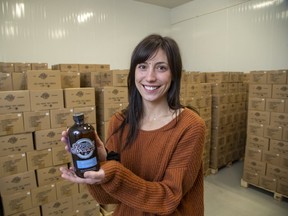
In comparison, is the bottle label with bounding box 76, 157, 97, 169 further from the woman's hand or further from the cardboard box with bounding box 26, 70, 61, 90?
the cardboard box with bounding box 26, 70, 61, 90

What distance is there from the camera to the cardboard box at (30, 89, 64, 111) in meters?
1.98

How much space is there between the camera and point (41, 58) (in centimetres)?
417

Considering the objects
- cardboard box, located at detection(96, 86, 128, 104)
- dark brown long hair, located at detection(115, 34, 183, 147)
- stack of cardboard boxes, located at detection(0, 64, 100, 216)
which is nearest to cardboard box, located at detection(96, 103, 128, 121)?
cardboard box, located at detection(96, 86, 128, 104)

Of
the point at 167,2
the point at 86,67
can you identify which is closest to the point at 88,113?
the point at 86,67

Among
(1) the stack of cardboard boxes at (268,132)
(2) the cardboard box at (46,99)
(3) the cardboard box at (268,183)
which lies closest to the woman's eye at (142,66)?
(2) the cardboard box at (46,99)

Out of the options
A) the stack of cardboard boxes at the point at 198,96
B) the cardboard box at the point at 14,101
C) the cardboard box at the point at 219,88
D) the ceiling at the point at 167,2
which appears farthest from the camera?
the ceiling at the point at 167,2

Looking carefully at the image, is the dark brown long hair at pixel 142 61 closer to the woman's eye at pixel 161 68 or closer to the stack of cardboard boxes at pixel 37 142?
the woman's eye at pixel 161 68

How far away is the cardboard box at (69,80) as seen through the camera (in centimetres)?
237

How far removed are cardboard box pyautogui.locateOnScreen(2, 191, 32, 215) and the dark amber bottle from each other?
1700 millimetres

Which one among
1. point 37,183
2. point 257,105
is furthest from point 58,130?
point 257,105

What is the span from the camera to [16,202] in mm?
1976

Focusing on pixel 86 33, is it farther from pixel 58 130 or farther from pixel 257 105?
pixel 257 105

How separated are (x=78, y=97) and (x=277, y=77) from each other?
240 cm

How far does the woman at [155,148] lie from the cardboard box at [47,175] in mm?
1435
